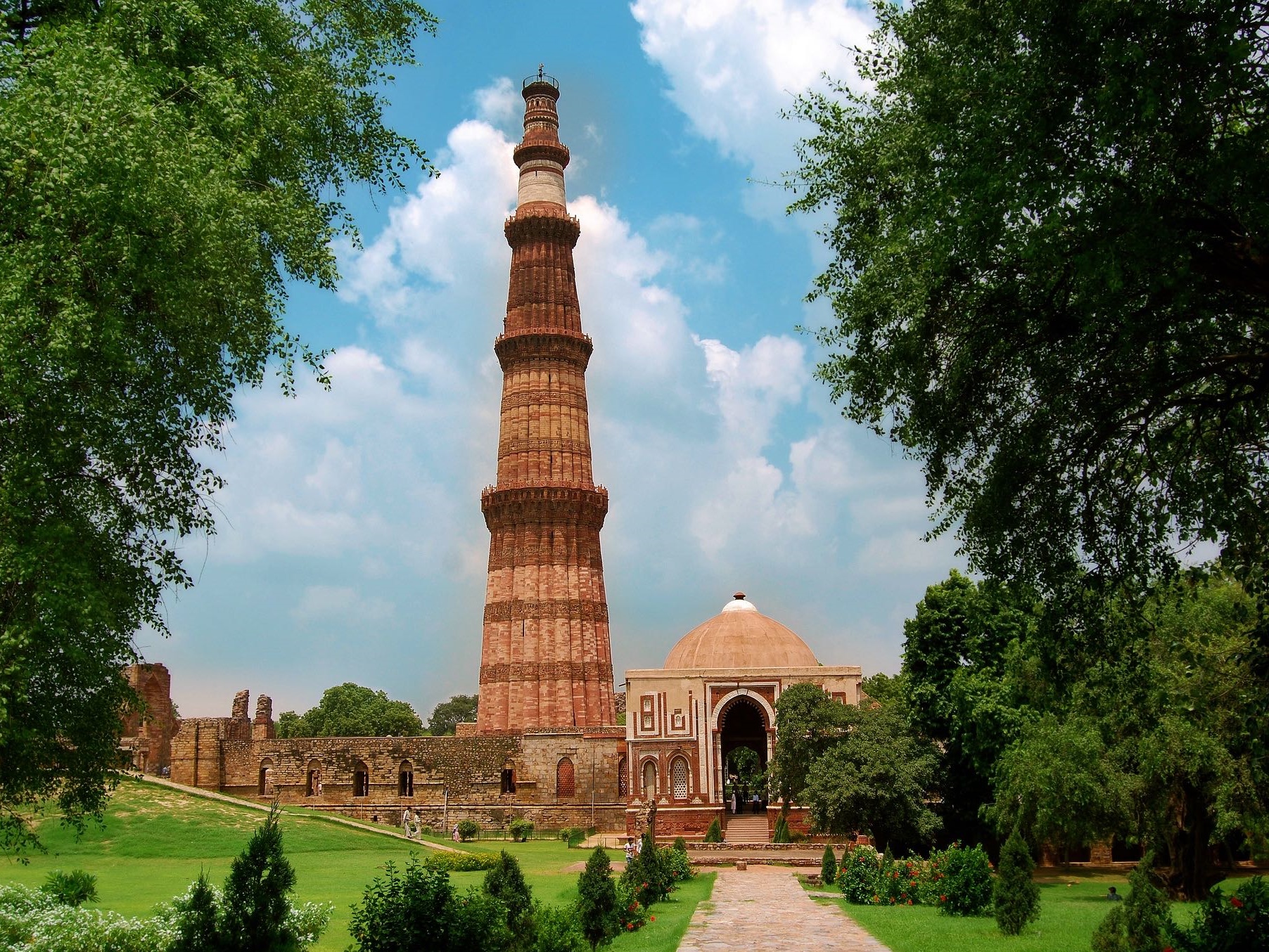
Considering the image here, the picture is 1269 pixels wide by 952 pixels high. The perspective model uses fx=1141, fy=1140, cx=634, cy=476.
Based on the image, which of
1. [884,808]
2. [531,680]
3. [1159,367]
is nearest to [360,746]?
[531,680]

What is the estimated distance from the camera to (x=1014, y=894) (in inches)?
531

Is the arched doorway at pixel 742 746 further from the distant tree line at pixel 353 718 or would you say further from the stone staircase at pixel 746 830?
the distant tree line at pixel 353 718

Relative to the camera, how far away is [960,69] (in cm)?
729

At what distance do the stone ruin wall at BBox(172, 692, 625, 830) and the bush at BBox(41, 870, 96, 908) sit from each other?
2109cm

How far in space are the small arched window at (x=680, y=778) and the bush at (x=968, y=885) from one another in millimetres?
16372

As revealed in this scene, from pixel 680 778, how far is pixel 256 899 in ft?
77.5

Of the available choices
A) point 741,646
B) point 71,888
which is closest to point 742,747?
point 741,646

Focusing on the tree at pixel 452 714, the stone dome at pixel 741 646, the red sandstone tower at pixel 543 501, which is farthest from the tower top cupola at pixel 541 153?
the tree at pixel 452 714

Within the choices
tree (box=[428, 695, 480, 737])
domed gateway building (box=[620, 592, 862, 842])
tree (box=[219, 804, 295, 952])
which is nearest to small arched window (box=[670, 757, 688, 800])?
domed gateway building (box=[620, 592, 862, 842])

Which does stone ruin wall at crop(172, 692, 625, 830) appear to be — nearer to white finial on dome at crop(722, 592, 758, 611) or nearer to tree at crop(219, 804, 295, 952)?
white finial on dome at crop(722, 592, 758, 611)

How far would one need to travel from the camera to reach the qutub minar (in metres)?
33.1

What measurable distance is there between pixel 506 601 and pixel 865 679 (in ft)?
53.3

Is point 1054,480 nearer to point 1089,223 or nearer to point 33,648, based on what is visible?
point 1089,223

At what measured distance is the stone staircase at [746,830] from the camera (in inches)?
1201
